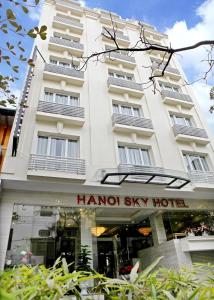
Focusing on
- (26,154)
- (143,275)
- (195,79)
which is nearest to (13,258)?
(26,154)

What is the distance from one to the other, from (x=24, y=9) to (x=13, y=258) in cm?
711

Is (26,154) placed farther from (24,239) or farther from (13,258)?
(13,258)

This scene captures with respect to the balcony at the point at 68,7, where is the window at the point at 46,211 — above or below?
below

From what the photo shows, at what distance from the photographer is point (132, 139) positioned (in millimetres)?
10438

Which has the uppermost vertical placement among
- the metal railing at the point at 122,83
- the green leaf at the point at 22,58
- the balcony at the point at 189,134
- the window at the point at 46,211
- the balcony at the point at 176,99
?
the metal railing at the point at 122,83

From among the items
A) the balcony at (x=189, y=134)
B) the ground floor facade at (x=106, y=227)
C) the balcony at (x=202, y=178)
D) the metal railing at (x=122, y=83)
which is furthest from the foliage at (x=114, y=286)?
the metal railing at (x=122, y=83)

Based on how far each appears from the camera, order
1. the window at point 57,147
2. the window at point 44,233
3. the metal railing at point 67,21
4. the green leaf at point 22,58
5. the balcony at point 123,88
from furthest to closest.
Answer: the metal railing at point 67,21 < the balcony at point 123,88 < the window at point 57,147 < the window at point 44,233 < the green leaf at point 22,58

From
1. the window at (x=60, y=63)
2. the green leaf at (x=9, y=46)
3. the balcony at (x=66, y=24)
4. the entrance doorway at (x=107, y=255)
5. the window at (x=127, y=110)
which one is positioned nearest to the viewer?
the green leaf at (x=9, y=46)

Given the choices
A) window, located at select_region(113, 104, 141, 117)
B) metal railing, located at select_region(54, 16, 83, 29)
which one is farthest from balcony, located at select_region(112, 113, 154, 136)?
metal railing, located at select_region(54, 16, 83, 29)

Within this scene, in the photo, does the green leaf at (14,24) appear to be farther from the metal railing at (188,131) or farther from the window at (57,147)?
the metal railing at (188,131)

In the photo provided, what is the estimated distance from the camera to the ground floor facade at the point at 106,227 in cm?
747

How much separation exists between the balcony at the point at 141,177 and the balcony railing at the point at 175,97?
5.21 metres

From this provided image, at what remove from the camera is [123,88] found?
12.1 meters

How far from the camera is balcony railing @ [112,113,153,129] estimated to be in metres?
10.4
